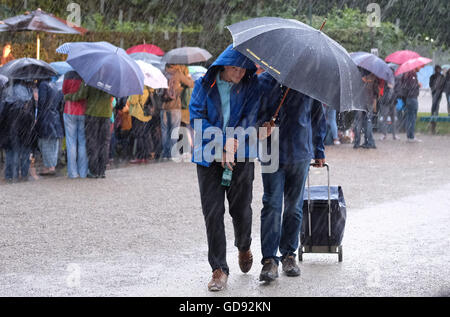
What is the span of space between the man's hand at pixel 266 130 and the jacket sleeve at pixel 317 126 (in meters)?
0.51

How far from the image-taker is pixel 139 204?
10320mm

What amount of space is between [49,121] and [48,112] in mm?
153

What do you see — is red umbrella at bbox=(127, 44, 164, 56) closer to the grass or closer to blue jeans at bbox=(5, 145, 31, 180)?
blue jeans at bbox=(5, 145, 31, 180)

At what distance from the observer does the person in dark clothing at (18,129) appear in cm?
1229

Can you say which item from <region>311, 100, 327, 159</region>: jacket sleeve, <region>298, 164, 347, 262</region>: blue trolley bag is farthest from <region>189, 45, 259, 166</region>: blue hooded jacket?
<region>298, 164, 347, 262</region>: blue trolley bag

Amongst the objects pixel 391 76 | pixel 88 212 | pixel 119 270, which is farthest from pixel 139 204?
pixel 391 76

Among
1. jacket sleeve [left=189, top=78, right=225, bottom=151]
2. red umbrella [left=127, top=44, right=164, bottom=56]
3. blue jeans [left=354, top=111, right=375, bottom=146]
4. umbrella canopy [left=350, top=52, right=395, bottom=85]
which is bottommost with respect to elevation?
blue jeans [left=354, top=111, right=375, bottom=146]

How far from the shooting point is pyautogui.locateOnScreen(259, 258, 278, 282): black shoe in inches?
241

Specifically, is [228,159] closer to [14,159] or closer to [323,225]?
[323,225]

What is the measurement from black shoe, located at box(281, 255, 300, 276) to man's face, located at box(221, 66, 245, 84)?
1493mm

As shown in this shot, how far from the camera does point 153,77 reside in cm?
1448

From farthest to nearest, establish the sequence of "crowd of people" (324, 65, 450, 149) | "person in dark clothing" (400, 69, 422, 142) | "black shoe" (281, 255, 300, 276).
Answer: "person in dark clothing" (400, 69, 422, 142) → "crowd of people" (324, 65, 450, 149) → "black shoe" (281, 255, 300, 276)
